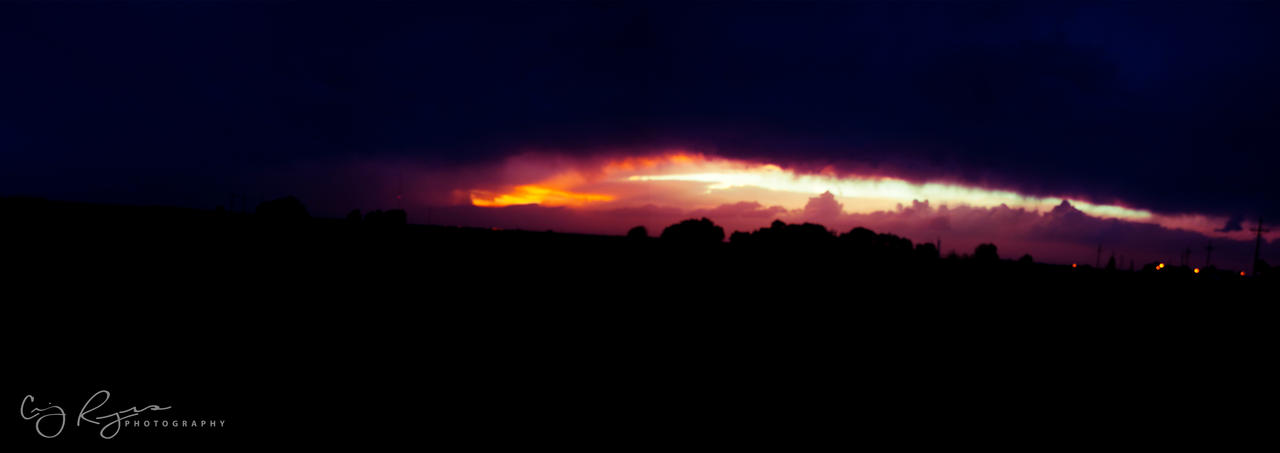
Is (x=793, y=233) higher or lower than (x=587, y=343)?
higher

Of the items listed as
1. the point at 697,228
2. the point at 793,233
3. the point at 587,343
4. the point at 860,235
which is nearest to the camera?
the point at 587,343

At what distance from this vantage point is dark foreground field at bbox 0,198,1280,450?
495cm

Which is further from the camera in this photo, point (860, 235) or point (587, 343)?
point (860, 235)

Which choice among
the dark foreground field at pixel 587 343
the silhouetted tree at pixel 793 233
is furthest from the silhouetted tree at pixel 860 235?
the dark foreground field at pixel 587 343

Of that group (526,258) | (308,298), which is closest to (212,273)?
(308,298)

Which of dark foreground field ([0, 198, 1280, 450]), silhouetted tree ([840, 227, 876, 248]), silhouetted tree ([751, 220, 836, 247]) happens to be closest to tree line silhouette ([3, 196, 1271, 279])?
dark foreground field ([0, 198, 1280, 450])

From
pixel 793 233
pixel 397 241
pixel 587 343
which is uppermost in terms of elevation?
pixel 793 233

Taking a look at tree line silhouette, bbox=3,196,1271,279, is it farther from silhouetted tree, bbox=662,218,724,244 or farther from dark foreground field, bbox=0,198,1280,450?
silhouetted tree, bbox=662,218,724,244

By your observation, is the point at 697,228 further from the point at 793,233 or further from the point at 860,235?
the point at 860,235

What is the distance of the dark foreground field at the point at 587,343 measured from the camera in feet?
16.3

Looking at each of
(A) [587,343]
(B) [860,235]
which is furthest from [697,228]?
(A) [587,343]

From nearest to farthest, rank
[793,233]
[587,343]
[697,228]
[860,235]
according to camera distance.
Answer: [587,343]
[793,233]
[860,235]
[697,228]

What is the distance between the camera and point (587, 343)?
6.79 meters

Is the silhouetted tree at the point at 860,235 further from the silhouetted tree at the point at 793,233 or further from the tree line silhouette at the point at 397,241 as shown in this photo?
the tree line silhouette at the point at 397,241
